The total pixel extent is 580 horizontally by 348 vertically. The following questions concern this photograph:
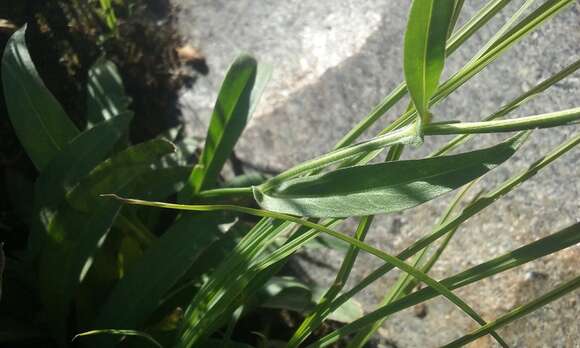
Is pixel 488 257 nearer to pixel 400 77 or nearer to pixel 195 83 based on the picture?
pixel 400 77

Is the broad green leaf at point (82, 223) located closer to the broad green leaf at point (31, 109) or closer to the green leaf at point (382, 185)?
the broad green leaf at point (31, 109)

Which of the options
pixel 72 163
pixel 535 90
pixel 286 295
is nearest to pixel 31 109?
pixel 72 163

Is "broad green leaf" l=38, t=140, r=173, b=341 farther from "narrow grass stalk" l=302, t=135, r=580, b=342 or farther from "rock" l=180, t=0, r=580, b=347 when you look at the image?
"rock" l=180, t=0, r=580, b=347

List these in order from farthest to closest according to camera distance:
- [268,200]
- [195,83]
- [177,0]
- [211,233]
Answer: [177,0] < [195,83] < [211,233] < [268,200]

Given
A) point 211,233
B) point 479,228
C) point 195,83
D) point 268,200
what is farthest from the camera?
point 195,83

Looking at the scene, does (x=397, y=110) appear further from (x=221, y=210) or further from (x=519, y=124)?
(x=519, y=124)

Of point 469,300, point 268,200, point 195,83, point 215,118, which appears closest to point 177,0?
point 195,83

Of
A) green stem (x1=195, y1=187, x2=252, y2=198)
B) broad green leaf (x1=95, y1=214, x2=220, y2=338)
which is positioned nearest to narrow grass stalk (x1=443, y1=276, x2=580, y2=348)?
green stem (x1=195, y1=187, x2=252, y2=198)

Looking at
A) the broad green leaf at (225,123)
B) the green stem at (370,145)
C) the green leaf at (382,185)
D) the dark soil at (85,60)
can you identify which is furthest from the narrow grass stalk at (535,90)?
the dark soil at (85,60)
